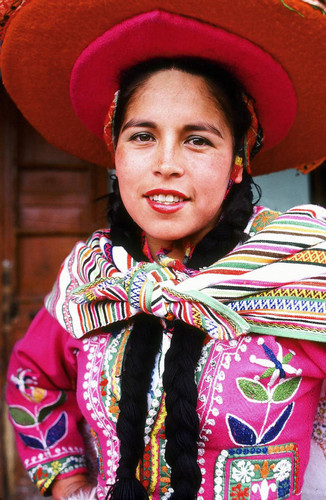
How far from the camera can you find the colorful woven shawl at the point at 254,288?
37.4 inches

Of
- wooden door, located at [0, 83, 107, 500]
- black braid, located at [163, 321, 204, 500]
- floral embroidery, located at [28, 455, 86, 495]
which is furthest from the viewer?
wooden door, located at [0, 83, 107, 500]

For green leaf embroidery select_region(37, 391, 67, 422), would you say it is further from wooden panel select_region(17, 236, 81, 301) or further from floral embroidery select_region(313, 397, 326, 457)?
wooden panel select_region(17, 236, 81, 301)

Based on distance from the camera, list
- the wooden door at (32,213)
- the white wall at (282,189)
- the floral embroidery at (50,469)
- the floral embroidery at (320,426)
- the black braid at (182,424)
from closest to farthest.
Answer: the black braid at (182,424) < the floral embroidery at (320,426) < the floral embroidery at (50,469) < the white wall at (282,189) < the wooden door at (32,213)

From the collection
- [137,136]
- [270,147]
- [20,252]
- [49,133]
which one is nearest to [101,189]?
[20,252]

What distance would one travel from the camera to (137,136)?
108 centimetres

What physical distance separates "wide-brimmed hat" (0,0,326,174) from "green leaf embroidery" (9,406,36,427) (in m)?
0.89

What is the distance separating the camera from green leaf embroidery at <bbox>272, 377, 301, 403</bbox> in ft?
3.22

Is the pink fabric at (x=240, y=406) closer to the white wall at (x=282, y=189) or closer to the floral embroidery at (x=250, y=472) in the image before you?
the floral embroidery at (x=250, y=472)

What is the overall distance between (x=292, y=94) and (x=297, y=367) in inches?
26.4

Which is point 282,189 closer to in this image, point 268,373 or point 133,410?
point 268,373

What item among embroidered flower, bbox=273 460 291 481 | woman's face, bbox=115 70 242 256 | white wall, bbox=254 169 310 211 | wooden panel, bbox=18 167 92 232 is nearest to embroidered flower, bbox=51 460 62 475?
embroidered flower, bbox=273 460 291 481

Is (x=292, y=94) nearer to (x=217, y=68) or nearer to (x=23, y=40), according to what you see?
(x=217, y=68)

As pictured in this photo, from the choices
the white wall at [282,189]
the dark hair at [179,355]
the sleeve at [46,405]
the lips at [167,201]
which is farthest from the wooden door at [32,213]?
the lips at [167,201]

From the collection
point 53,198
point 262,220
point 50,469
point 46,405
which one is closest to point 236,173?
point 262,220
